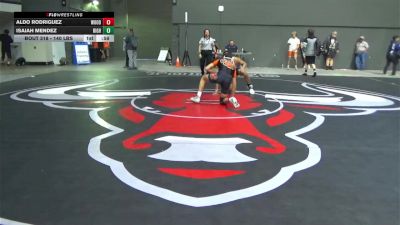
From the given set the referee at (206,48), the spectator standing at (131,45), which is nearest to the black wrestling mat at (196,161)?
the referee at (206,48)

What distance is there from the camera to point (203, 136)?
20.4 feet

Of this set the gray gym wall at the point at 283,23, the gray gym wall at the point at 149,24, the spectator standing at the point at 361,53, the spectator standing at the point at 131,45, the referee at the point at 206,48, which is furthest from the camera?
the gray gym wall at the point at 149,24

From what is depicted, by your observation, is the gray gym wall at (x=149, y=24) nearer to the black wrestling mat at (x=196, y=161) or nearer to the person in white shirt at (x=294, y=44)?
the person in white shirt at (x=294, y=44)

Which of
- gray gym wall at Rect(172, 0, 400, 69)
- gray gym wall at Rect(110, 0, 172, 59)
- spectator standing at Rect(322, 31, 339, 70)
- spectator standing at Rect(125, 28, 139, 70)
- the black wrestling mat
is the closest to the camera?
the black wrestling mat

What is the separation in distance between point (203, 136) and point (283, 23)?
49.8 feet

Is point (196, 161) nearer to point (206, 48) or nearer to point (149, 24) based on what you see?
point (206, 48)

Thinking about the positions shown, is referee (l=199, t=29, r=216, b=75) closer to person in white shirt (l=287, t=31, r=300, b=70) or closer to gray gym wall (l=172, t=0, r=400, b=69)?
gray gym wall (l=172, t=0, r=400, b=69)

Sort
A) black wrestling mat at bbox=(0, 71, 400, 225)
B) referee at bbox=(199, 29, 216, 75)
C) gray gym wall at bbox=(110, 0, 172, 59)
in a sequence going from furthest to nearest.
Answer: gray gym wall at bbox=(110, 0, 172, 59) < referee at bbox=(199, 29, 216, 75) < black wrestling mat at bbox=(0, 71, 400, 225)

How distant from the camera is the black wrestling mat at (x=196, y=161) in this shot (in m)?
3.62

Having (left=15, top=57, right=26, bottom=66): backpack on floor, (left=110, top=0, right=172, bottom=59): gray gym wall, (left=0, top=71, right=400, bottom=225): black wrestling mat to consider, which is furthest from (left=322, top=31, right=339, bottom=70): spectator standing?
(left=15, top=57, right=26, bottom=66): backpack on floor

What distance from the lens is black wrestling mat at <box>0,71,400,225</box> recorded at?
3625 mm

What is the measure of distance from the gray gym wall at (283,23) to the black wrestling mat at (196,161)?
1101 centimetres

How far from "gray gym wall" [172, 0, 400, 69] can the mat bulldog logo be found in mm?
9678

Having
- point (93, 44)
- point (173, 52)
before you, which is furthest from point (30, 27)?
point (93, 44)
